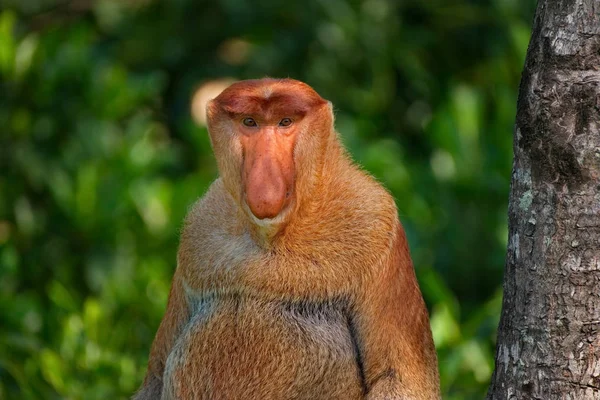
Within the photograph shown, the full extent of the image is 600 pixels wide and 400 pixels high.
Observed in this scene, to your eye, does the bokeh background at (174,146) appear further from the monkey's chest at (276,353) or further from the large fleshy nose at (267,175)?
the large fleshy nose at (267,175)

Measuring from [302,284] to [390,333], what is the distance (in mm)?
324

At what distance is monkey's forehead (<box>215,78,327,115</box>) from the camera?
119 inches

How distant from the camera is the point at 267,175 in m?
2.91

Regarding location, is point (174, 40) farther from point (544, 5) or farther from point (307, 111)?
point (544, 5)

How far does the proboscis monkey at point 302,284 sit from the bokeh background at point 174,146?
1.92 meters

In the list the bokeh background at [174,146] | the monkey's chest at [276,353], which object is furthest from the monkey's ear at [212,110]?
the bokeh background at [174,146]

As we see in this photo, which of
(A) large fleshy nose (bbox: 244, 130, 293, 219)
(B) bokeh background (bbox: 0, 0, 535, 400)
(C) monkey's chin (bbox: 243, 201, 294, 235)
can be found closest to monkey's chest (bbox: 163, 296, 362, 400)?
(C) monkey's chin (bbox: 243, 201, 294, 235)

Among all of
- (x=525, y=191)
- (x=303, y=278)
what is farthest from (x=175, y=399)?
(x=525, y=191)

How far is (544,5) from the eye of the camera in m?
2.52

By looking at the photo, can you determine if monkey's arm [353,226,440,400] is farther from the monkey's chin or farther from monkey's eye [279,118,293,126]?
monkey's eye [279,118,293,126]

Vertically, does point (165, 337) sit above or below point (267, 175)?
below

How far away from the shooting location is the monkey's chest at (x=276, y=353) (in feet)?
10.2

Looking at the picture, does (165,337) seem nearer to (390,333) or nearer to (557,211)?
(390,333)

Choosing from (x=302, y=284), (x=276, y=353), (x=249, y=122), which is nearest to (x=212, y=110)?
(x=249, y=122)
